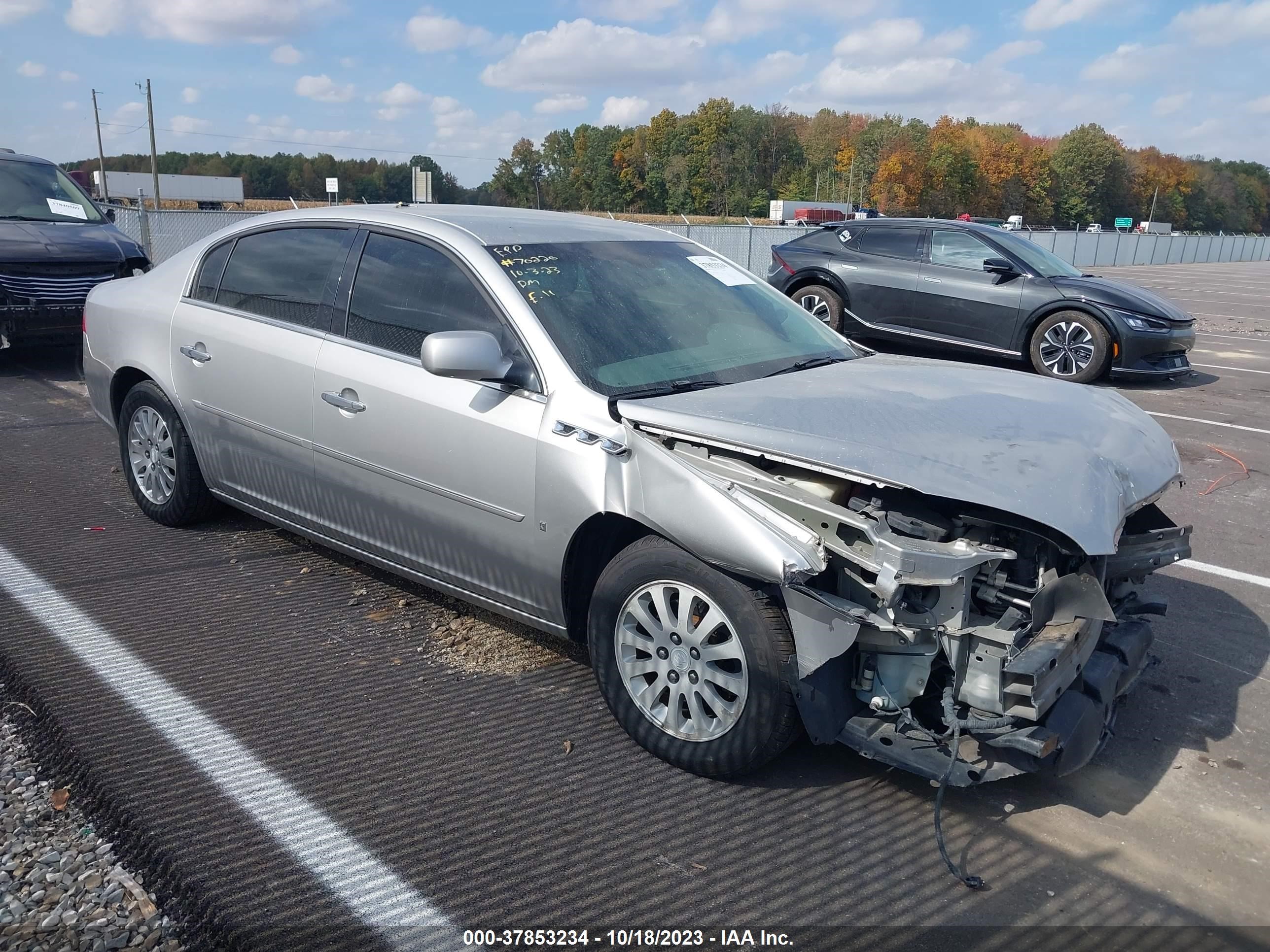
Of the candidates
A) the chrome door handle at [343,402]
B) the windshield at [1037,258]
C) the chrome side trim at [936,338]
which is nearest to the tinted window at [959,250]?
the windshield at [1037,258]

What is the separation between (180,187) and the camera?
5066 cm

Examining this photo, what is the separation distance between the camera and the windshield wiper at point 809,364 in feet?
12.6

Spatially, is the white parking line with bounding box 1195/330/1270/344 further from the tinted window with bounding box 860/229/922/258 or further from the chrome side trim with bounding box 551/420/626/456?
the chrome side trim with bounding box 551/420/626/456

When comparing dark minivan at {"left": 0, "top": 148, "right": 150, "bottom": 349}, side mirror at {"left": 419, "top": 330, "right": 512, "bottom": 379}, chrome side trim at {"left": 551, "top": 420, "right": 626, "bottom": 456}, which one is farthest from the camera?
dark minivan at {"left": 0, "top": 148, "right": 150, "bottom": 349}

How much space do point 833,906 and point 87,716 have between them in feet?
8.25

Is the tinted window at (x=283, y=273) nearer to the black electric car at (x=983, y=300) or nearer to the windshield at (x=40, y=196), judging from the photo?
the windshield at (x=40, y=196)

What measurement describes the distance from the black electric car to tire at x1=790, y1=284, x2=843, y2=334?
1 centimetres

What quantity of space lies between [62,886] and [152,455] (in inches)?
121

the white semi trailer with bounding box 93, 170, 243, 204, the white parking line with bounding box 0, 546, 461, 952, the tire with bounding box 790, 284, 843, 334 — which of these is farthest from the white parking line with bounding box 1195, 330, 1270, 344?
the white semi trailer with bounding box 93, 170, 243, 204

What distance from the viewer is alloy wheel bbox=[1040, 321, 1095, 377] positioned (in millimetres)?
10273

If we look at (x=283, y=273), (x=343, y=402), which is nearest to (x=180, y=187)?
(x=283, y=273)

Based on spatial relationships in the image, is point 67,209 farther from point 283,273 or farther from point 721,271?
point 721,271

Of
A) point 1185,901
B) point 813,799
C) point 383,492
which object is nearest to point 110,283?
point 383,492

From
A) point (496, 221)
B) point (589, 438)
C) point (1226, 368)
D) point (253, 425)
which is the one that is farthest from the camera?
point (1226, 368)
